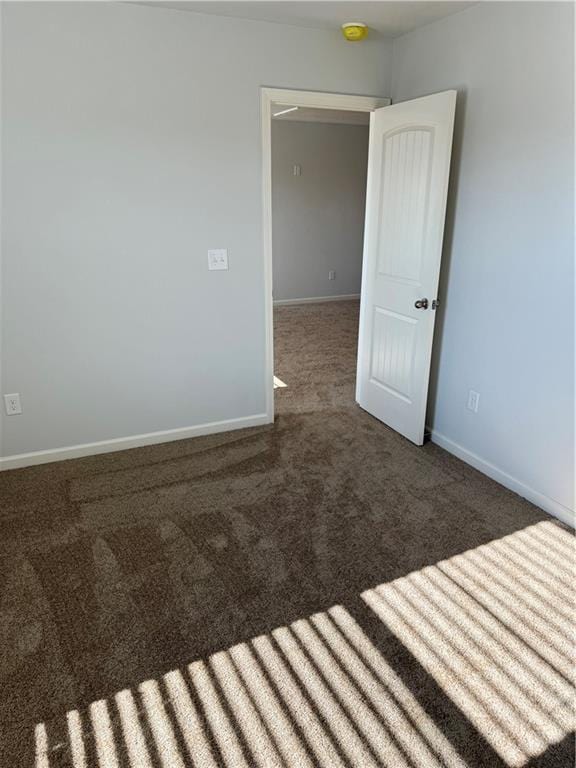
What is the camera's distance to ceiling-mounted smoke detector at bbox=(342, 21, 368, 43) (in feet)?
9.21

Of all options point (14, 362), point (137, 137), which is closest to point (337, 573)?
point (14, 362)

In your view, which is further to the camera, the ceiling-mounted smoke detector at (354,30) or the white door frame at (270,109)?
the white door frame at (270,109)

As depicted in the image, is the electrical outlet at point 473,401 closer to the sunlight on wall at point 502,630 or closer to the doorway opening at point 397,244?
the doorway opening at point 397,244

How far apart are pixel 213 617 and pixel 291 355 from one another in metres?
3.45

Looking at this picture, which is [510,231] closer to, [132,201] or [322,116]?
[132,201]

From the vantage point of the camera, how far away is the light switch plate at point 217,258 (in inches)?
122

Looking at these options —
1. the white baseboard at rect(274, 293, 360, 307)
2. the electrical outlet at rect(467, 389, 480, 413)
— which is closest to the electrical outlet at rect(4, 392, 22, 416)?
the electrical outlet at rect(467, 389, 480, 413)

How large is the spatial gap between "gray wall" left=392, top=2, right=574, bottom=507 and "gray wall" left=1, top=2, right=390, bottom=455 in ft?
2.48

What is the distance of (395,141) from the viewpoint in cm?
313

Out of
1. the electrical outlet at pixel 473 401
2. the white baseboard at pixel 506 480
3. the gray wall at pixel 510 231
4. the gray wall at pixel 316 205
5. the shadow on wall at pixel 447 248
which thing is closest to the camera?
the gray wall at pixel 510 231

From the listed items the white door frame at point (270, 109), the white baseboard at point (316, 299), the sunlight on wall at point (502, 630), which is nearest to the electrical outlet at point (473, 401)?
the sunlight on wall at point (502, 630)

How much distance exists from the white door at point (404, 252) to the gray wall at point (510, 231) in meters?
0.15

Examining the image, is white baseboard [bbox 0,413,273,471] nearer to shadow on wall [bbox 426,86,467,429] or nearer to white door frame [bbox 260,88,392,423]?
white door frame [bbox 260,88,392,423]

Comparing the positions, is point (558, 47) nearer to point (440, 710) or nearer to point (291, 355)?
point (440, 710)
